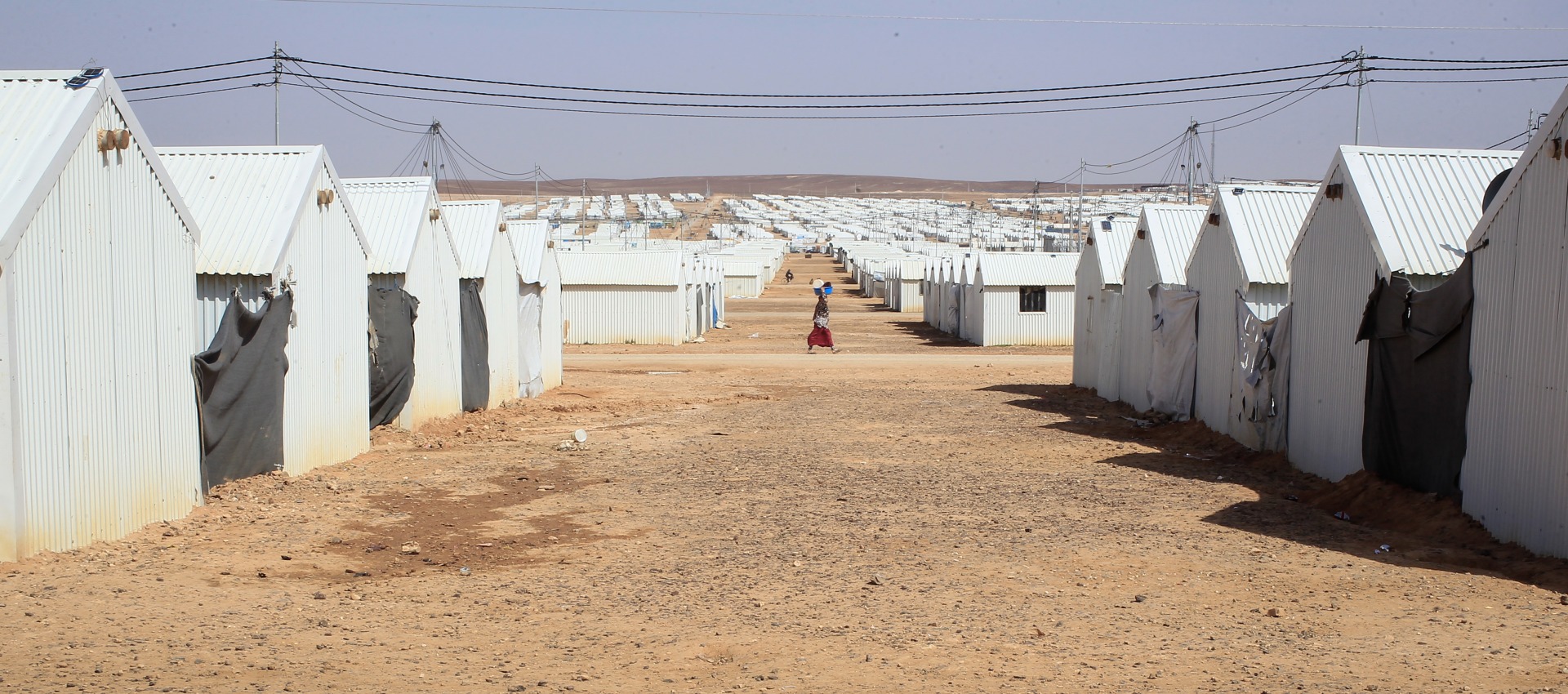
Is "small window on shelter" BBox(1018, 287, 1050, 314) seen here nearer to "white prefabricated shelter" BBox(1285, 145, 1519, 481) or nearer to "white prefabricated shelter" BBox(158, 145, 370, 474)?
"white prefabricated shelter" BBox(1285, 145, 1519, 481)

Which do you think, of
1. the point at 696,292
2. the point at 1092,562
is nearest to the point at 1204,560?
the point at 1092,562

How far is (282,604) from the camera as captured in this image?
27.2 feet

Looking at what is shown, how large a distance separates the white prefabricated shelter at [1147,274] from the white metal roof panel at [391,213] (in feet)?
38.8

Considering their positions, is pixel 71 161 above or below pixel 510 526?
above

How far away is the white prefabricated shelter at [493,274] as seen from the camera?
21.4 metres

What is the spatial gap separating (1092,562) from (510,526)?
5152 mm

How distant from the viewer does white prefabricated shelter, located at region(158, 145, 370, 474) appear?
42.3 feet

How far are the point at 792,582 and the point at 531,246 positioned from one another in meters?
17.5

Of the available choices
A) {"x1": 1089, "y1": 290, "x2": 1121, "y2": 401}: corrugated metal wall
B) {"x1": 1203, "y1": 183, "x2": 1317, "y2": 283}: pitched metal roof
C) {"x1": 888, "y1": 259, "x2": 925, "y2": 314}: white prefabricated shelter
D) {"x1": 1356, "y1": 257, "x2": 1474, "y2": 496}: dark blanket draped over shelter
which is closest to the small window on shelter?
{"x1": 1089, "y1": 290, "x2": 1121, "y2": 401}: corrugated metal wall

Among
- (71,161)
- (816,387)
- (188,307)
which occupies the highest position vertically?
(71,161)

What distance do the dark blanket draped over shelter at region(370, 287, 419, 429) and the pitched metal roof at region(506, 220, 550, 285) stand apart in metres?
6.80

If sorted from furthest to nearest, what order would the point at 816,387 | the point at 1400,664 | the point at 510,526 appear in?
the point at 816,387 < the point at 510,526 < the point at 1400,664

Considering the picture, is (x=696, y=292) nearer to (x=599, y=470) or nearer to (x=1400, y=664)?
(x=599, y=470)

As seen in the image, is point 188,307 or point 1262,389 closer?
point 188,307
